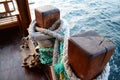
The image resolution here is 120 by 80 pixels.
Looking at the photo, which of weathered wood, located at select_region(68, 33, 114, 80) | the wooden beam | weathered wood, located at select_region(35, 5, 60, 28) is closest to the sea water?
the wooden beam

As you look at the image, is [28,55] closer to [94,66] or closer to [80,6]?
[94,66]

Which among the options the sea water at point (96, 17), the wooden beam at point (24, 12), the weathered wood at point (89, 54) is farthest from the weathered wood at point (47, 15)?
the sea water at point (96, 17)

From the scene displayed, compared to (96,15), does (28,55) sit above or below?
above

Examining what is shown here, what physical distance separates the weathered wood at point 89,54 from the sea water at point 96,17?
1971 mm

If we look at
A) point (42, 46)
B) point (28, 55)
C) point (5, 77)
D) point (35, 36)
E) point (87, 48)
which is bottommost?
point (5, 77)

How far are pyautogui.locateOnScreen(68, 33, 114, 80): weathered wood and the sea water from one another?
6.47 ft

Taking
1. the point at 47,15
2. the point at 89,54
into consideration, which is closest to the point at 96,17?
the point at 47,15

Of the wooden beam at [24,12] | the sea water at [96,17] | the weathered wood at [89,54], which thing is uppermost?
the weathered wood at [89,54]

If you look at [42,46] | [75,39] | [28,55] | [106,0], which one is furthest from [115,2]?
[75,39]

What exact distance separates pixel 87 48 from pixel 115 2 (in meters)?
5.20

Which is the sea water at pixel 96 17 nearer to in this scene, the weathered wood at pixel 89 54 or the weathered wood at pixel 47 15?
the weathered wood at pixel 47 15

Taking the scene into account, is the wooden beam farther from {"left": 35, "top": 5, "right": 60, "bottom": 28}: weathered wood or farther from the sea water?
the sea water

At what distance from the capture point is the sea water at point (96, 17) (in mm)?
3281

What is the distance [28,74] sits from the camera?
169 cm
